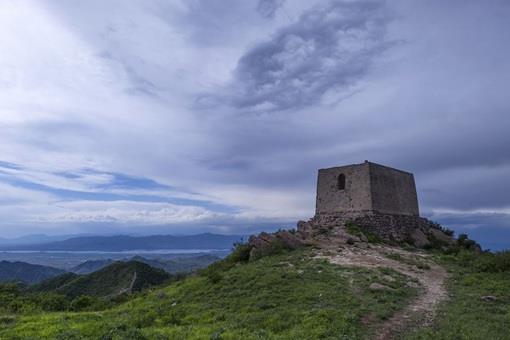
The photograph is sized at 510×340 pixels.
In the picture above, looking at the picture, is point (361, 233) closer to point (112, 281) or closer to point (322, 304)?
point (322, 304)

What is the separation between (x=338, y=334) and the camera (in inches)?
384

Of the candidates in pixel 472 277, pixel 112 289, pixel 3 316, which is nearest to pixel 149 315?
pixel 3 316

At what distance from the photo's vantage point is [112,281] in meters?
41.6

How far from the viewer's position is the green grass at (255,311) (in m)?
10.6

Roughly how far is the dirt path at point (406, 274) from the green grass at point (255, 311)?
0.43 metres

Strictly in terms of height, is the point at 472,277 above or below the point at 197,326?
above

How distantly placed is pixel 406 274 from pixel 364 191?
1190 centimetres

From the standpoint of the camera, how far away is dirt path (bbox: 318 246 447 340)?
421 inches

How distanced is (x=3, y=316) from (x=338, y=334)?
45.5 ft

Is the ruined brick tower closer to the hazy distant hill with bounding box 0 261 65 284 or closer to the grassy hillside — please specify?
the grassy hillside

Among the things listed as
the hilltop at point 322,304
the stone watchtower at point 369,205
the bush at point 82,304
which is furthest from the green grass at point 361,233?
the bush at point 82,304

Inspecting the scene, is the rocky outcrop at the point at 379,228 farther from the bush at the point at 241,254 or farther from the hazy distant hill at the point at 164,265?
the hazy distant hill at the point at 164,265

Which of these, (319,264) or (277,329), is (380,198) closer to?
(319,264)

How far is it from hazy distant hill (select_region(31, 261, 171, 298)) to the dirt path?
22334 millimetres
